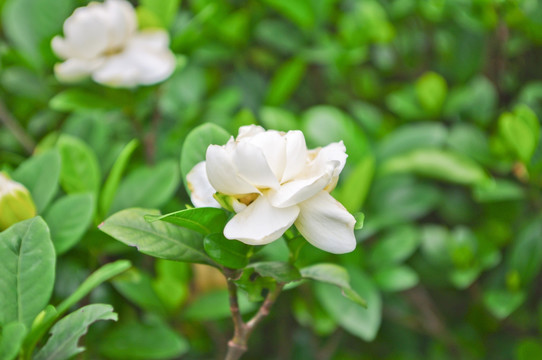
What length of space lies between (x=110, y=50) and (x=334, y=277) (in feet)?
2.12

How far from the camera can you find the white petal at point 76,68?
3.30 ft

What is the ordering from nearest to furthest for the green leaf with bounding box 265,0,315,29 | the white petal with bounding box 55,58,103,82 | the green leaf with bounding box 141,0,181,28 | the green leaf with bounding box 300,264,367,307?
the green leaf with bounding box 300,264,367,307, the white petal with bounding box 55,58,103,82, the green leaf with bounding box 141,0,181,28, the green leaf with bounding box 265,0,315,29

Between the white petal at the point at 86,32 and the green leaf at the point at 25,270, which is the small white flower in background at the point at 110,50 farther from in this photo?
the green leaf at the point at 25,270

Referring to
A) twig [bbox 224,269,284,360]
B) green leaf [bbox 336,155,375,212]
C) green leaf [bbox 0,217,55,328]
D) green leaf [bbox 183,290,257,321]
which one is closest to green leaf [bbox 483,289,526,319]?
green leaf [bbox 336,155,375,212]

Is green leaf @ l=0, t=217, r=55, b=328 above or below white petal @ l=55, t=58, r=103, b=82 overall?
below

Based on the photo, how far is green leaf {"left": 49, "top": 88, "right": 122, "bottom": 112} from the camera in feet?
3.36

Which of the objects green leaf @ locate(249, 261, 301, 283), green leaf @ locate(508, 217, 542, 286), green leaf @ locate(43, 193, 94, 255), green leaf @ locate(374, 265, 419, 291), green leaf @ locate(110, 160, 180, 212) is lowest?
green leaf @ locate(508, 217, 542, 286)

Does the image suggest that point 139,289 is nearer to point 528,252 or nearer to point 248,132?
point 248,132

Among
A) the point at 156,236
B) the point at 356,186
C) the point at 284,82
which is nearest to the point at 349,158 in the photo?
the point at 356,186

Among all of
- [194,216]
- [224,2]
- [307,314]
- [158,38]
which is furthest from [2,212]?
[224,2]

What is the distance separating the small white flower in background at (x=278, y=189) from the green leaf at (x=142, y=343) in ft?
1.31

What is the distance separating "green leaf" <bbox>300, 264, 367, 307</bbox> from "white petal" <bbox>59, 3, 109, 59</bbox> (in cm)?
59

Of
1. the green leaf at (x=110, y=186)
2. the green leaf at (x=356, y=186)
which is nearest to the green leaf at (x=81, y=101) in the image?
the green leaf at (x=110, y=186)

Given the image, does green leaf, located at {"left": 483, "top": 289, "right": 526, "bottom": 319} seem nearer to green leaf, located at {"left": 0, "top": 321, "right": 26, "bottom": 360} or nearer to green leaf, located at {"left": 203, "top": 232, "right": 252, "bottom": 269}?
green leaf, located at {"left": 203, "top": 232, "right": 252, "bottom": 269}
